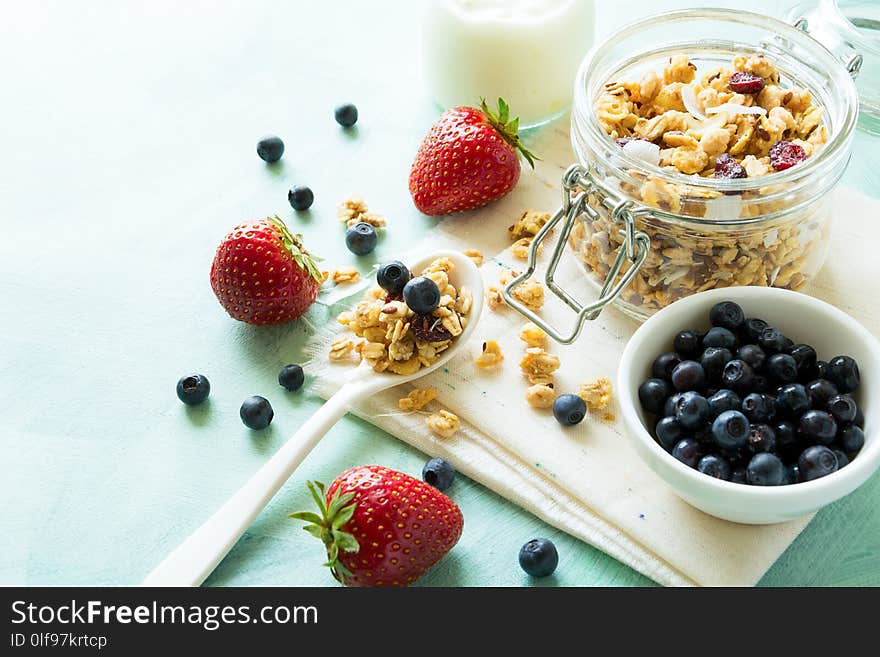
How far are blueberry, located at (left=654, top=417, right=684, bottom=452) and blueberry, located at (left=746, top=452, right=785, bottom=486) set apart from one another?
89mm

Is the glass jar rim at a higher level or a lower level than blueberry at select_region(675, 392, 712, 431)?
higher

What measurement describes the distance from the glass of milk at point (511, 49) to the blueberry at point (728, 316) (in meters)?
0.63

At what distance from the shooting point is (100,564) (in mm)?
1300

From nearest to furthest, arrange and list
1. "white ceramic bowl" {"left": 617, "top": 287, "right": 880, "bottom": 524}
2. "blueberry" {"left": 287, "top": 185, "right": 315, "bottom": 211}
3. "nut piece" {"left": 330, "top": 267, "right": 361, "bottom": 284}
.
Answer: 1. "white ceramic bowl" {"left": 617, "top": 287, "right": 880, "bottom": 524}
2. "nut piece" {"left": 330, "top": 267, "right": 361, "bottom": 284}
3. "blueberry" {"left": 287, "top": 185, "right": 315, "bottom": 211}

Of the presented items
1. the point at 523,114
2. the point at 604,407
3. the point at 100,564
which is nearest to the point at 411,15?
the point at 523,114

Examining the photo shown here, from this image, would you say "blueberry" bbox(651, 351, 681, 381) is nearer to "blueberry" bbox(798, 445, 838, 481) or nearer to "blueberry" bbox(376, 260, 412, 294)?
"blueberry" bbox(798, 445, 838, 481)

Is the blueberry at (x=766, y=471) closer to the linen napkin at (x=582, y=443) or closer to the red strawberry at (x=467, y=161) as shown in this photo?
the linen napkin at (x=582, y=443)

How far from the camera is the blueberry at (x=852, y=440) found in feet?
3.93

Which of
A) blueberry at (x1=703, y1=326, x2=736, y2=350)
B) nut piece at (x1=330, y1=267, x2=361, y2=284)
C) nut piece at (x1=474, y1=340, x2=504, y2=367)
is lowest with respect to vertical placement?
nut piece at (x1=474, y1=340, x2=504, y2=367)


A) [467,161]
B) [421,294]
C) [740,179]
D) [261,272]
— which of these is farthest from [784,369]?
[261,272]

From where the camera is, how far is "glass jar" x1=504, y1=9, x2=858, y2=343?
1.33m

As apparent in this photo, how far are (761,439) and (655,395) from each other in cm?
13

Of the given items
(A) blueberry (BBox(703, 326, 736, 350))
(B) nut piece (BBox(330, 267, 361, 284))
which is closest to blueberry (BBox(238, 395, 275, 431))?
(B) nut piece (BBox(330, 267, 361, 284))

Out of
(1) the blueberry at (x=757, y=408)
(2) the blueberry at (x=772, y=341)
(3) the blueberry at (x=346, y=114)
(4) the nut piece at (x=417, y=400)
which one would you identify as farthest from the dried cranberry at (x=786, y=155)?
(3) the blueberry at (x=346, y=114)
